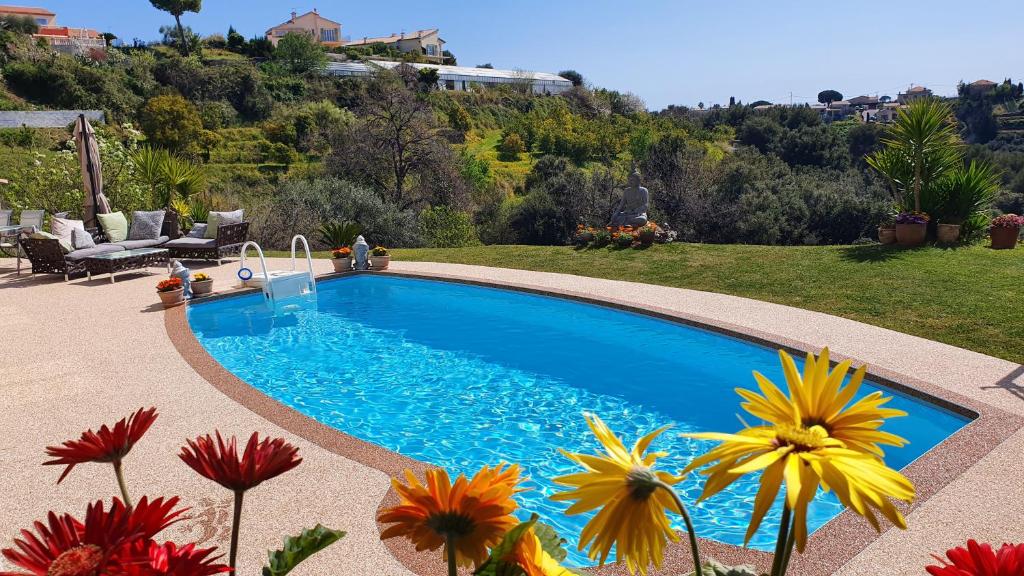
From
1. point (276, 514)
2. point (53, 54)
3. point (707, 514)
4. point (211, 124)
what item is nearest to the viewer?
point (276, 514)

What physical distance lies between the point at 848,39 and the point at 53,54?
41280mm

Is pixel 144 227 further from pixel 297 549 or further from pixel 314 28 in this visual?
pixel 314 28

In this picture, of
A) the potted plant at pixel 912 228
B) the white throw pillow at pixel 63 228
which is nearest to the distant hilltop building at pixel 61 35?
the white throw pillow at pixel 63 228

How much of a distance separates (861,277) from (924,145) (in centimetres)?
290

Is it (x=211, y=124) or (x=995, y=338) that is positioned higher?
(x=211, y=124)

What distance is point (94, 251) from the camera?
11570mm

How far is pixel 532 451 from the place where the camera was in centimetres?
533

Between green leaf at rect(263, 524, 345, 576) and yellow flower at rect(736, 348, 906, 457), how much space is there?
0.55 metres

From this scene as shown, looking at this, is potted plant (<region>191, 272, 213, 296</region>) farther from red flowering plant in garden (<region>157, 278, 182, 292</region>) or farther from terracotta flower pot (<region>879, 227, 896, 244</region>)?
terracotta flower pot (<region>879, 227, 896, 244</region>)

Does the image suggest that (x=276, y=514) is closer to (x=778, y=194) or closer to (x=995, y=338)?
(x=995, y=338)

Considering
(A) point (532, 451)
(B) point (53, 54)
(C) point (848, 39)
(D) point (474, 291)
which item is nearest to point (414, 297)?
(D) point (474, 291)

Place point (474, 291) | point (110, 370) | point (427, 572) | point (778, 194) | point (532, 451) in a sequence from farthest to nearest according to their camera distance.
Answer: point (778, 194)
point (474, 291)
point (110, 370)
point (532, 451)
point (427, 572)

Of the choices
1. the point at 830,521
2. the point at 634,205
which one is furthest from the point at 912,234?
the point at 830,521

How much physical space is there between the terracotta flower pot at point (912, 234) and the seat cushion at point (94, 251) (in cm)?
1334
